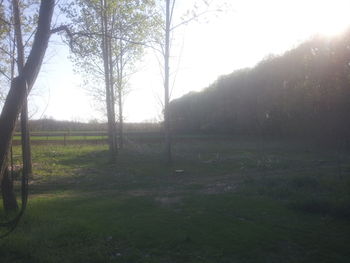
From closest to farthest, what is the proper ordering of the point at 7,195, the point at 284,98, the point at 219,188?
the point at 7,195
the point at 219,188
the point at 284,98

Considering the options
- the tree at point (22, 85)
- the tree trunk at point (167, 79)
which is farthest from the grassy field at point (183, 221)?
the tree trunk at point (167, 79)

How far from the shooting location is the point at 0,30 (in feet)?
35.8

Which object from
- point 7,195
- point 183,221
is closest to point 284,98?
point 183,221

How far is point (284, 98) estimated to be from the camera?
1555 inches

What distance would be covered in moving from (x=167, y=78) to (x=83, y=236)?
15202 millimetres

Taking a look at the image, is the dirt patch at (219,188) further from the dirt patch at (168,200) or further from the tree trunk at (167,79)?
the tree trunk at (167,79)

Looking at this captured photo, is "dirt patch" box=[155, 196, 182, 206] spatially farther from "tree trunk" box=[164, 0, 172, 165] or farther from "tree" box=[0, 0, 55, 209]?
"tree trunk" box=[164, 0, 172, 165]

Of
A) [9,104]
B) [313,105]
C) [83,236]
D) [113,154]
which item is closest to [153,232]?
[83,236]

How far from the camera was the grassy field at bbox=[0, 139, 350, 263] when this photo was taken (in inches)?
247

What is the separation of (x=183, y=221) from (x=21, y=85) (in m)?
4.81

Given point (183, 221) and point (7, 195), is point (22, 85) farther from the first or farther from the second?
point (183, 221)

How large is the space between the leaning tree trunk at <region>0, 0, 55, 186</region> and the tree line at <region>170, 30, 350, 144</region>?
80.1 feet

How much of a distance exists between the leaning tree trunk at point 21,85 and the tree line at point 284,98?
A: 2441 centimetres

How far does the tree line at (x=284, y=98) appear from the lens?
31531mm
